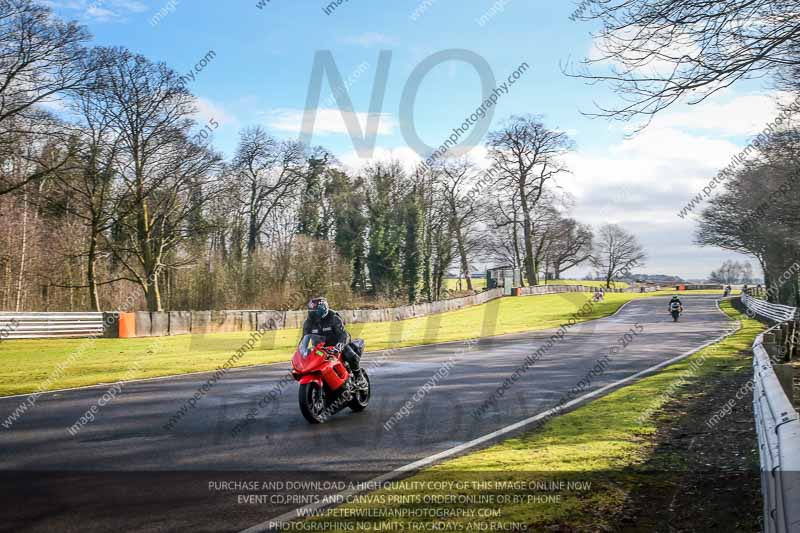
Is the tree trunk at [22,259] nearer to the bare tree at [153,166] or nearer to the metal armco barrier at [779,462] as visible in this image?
the bare tree at [153,166]

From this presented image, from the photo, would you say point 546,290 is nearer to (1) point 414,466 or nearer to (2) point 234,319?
(2) point 234,319

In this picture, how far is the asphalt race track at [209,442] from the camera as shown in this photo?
578 cm

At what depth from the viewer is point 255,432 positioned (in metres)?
9.23

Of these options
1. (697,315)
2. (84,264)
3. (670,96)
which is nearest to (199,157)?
(84,264)

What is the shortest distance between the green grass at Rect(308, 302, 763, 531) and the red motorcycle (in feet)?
9.53

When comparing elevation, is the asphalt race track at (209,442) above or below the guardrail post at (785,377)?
below

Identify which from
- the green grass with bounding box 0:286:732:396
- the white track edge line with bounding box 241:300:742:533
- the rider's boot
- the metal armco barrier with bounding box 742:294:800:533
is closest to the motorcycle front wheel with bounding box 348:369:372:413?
the rider's boot

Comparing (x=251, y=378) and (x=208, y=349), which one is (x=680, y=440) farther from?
(x=208, y=349)

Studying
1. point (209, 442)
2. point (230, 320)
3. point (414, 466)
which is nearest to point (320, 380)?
point (209, 442)

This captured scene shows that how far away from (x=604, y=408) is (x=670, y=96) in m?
5.33

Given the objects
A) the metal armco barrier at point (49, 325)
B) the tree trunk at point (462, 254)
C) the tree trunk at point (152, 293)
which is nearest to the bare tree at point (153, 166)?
the tree trunk at point (152, 293)

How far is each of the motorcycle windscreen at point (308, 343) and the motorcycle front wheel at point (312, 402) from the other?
48 cm

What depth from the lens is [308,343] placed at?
33.0ft

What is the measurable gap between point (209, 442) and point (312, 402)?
1738mm
